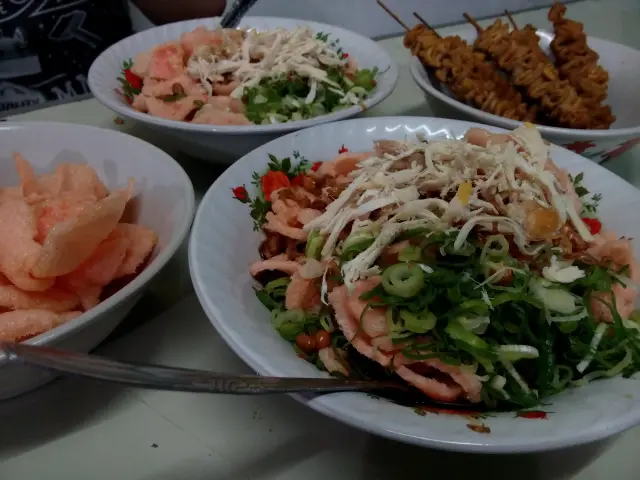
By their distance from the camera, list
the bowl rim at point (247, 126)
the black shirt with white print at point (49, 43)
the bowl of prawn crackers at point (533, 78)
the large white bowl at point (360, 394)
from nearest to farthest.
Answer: the large white bowl at point (360, 394)
the bowl rim at point (247, 126)
the bowl of prawn crackers at point (533, 78)
the black shirt with white print at point (49, 43)

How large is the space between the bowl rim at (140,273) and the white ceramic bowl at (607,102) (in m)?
0.72

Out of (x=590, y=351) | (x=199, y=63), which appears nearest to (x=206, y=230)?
(x=590, y=351)

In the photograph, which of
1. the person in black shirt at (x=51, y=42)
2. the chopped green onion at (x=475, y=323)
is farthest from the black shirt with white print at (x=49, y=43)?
the chopped green onion at (x=475, y=323)

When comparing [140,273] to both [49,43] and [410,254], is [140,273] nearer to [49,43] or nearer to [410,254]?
[410,254]

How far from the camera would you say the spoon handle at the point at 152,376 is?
0.50m

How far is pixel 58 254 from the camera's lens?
2.66 ft

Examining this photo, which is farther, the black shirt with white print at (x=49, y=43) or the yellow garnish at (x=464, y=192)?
the black shirt with white print at (x=49, y=43)

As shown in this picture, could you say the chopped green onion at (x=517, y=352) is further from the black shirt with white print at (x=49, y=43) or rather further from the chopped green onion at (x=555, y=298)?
the black shirt with white print at (x=49, y=43)

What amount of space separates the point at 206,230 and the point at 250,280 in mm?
112

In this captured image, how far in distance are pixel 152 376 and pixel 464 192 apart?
1.81 feet

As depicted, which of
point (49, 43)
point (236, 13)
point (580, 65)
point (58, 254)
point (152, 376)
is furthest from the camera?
point (49, 43)

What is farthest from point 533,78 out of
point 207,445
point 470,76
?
point 207,445

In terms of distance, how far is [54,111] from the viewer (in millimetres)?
1709

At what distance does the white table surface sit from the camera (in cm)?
79
